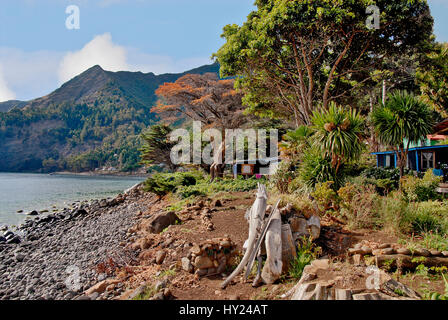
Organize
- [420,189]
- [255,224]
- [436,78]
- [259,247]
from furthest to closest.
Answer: [436,78], [420,189], [255,224], [259,247]

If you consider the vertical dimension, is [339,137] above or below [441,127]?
below

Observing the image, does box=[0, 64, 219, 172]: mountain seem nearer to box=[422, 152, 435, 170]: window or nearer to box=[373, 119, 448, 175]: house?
box=[373, 119, 448, 175]: house

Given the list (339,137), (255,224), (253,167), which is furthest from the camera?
(253,167)

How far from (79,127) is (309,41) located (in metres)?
140

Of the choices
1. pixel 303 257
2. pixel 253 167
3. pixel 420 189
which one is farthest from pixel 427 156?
pixel 303 257

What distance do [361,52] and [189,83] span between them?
1222cm

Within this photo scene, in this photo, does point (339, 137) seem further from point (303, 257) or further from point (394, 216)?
point (303, 257)

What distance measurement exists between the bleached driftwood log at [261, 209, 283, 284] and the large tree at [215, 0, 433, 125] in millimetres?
8833

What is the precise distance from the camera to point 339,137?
8.45 m

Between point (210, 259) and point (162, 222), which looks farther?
point (162, 222)

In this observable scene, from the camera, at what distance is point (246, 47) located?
41.2 feet

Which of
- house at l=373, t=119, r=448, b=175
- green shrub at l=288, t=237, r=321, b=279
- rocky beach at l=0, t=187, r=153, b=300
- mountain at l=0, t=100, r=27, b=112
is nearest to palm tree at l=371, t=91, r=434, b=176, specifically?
house at l=373, t=119, r=448, b=175
